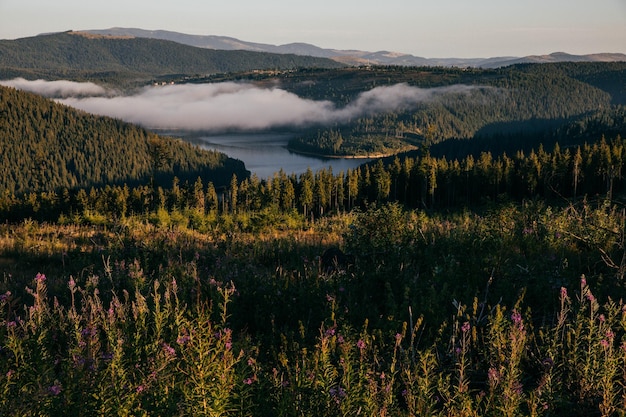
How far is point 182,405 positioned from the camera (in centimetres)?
357

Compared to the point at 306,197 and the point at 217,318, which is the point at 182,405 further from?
the point at 306,197

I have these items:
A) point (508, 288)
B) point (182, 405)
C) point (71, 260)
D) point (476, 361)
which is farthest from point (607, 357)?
point (71, 260)

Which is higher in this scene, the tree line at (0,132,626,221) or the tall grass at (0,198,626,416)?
the tall grass at (0,198,626,416)

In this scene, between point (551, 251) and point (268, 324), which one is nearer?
point (268, 324)

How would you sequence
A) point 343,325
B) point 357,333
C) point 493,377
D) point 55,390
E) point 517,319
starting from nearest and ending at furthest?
1. point 55,390
2. point 493,377
3. point 517,319
4. point 343,325
5. point 357,333

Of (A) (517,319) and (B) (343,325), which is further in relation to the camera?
(B) (343,325)

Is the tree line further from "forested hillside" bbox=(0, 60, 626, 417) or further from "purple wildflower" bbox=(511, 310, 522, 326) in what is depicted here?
"purple wildflower" bbox=(511, 310, 522, 326)

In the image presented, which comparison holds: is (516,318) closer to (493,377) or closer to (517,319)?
(517,319)

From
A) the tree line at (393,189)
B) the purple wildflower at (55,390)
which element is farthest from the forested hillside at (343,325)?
the tree line at (393,189)

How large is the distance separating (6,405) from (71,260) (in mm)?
9088

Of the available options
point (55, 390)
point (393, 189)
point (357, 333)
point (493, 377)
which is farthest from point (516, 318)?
point (393, 189)

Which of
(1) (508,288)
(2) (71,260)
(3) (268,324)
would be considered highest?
(1) (508,288)

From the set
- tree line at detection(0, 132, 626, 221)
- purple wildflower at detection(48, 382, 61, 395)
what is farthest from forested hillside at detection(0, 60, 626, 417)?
tree line at detection(0, 132, 626, 221)

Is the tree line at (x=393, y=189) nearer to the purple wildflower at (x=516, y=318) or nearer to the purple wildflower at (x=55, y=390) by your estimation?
the purple wildflower at (x=516, y=318)
